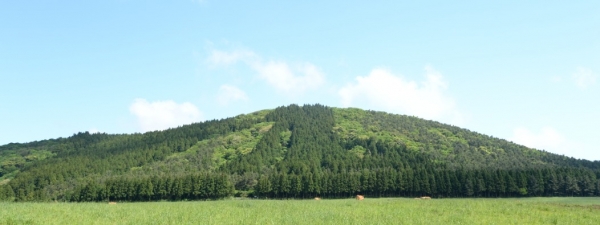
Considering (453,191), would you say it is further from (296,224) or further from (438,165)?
(296,224)

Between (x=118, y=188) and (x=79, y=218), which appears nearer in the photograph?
(x=79, y=218)

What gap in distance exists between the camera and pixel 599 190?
13412 cm

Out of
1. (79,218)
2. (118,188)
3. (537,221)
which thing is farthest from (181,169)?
(537,221)

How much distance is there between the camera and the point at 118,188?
132m

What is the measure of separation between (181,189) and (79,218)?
91.8 meters

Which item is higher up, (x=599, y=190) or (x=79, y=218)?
(x=599, y=190)

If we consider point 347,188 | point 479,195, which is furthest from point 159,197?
point 479,195

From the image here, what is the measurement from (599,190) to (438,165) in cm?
6267

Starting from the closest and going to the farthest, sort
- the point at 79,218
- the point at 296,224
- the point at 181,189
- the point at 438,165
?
the point at 296,224 → the point at 79,218 → the point at 181,189 → the point at 438,165

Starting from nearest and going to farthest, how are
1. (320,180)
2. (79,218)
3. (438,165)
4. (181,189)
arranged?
1. (79,218)
2. (181,189)
3. (320,180)
4. (438,165)

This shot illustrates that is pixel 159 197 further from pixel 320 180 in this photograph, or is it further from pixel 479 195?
pixel 479 195

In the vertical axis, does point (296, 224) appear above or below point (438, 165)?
below

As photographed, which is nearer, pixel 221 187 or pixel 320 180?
pixel 221 187

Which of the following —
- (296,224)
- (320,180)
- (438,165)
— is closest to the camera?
(296,224)
